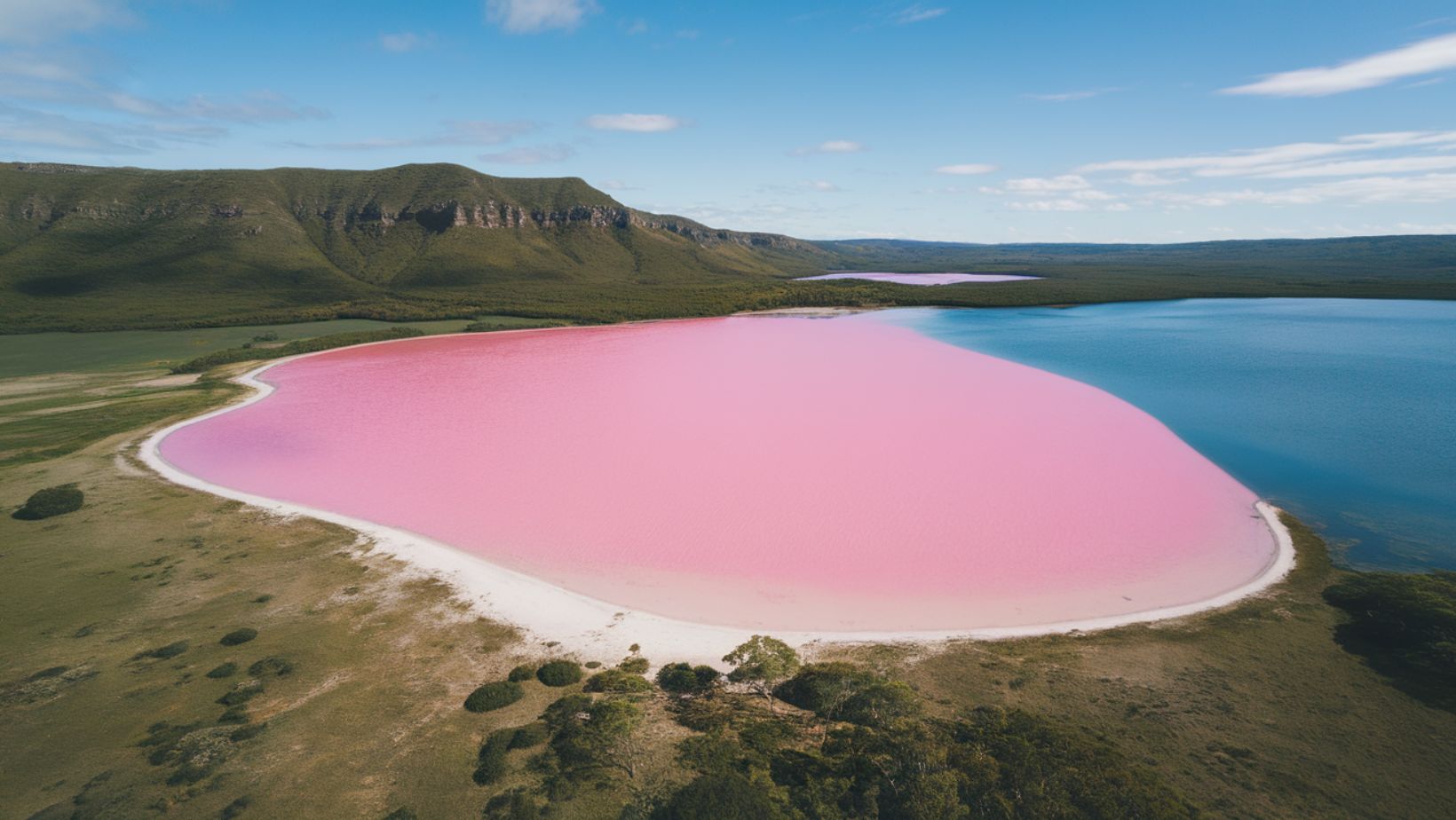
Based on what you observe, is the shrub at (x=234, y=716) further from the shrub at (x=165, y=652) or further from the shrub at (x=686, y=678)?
the shrub at (x=686, y=678)

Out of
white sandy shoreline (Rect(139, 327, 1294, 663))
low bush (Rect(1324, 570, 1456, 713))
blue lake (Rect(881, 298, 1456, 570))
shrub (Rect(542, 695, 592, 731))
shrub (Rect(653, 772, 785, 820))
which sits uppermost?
blue lake (Rect(881, 298, 1456, 570))

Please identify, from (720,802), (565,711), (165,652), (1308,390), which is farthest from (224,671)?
(1308,390)

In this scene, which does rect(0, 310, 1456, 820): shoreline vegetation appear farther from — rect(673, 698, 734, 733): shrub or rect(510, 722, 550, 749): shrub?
rect(510, 722, 550, 749): shrub

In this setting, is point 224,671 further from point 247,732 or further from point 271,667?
point 247,732

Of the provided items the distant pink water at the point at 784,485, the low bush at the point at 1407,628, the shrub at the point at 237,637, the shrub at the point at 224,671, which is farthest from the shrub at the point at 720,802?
the low bush at the point at 1407,628

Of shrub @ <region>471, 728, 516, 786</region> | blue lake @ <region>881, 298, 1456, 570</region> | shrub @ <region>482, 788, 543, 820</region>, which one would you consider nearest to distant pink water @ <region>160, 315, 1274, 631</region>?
blue lake @ <region>881, 298, 1456, 570</region>

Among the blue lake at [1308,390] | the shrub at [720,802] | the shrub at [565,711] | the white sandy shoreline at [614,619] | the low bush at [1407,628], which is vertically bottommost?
the white sandy shoreline at [614,619]

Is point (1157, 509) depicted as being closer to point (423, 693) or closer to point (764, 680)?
point (764, 680)
